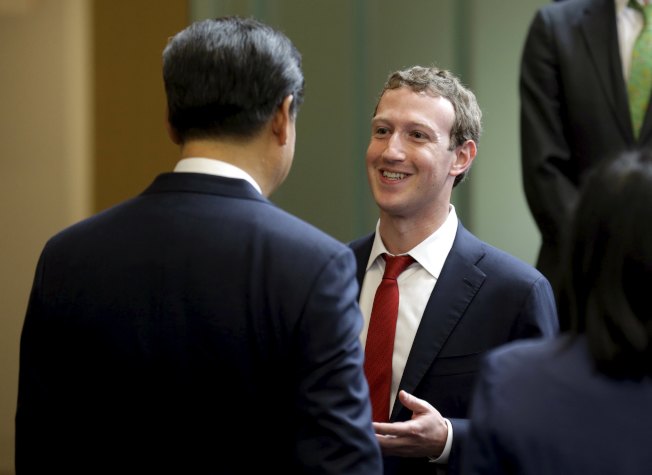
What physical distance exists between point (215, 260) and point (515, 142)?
8.86 feet

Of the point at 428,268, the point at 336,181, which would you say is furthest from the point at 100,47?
the point at 428,268

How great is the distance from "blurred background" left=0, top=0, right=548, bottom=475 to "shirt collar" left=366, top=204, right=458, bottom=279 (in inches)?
64.7

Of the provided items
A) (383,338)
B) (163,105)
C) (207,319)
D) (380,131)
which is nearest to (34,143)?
(163,105)

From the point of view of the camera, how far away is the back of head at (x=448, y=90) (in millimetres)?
2592

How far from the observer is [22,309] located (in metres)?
4.49

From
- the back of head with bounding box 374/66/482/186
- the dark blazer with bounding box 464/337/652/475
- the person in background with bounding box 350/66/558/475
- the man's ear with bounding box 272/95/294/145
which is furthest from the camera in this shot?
the back of head with bounding box 374/66/482/186

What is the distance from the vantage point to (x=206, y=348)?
5.31 feet

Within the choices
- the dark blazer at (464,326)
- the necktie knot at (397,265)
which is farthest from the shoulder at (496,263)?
the necktie knot at (397,265)

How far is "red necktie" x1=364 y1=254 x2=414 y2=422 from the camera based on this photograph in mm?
2352

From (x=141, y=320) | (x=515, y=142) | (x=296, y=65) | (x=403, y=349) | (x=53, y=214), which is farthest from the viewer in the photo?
(x=53, y=214)

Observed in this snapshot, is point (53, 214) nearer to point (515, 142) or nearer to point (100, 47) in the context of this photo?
point (100, 47)

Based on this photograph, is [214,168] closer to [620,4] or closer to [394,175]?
[394,175]

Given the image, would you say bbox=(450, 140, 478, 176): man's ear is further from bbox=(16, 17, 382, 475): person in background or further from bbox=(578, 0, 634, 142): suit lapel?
bbox=(16, 17, 382, 475): person in background

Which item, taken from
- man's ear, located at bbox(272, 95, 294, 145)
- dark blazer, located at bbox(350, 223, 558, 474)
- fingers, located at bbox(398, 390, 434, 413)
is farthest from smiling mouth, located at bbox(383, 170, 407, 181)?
man's ear, located at bbox(272, 95, 294, 145)
